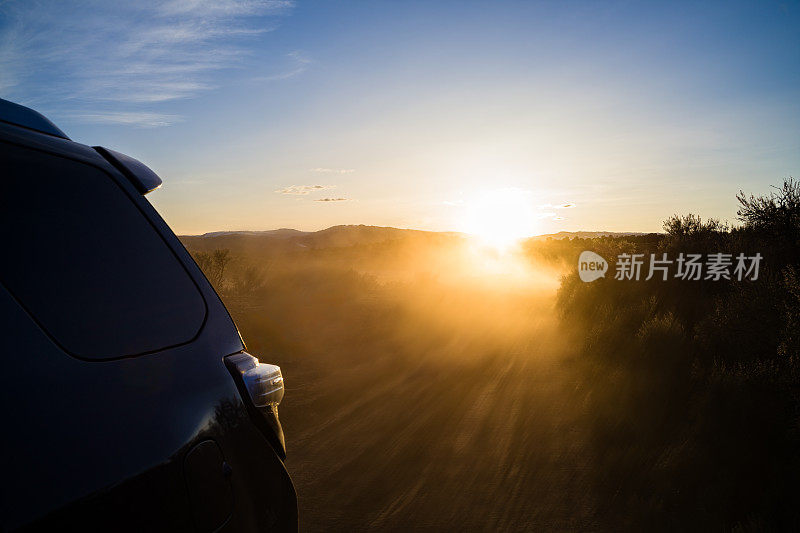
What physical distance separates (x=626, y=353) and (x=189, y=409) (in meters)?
7.83

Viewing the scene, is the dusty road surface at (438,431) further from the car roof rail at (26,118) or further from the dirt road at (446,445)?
the car roof rail at (26,118)

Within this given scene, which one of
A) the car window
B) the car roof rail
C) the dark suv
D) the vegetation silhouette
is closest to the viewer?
the dark suv

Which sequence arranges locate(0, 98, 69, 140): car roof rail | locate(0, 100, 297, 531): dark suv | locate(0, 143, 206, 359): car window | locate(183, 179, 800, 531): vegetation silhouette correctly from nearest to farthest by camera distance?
locate(0, 100, 297, 531): dark suv, locate(0, 143, 206, 359): car window, locate(0, 98, 69, 140): car roof rail, locate(183, 179, 800, 531): vegetation silhouette

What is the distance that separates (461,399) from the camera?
7523 mm

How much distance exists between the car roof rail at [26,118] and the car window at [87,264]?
0.17m

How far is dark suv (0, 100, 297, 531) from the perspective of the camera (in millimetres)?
1055

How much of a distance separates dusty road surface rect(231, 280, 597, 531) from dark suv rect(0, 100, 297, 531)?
3.68m

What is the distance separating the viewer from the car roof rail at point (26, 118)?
4.87ft

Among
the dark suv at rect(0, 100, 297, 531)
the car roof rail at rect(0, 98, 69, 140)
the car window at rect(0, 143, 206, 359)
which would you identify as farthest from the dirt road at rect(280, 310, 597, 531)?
the car roof rail at rect(0, 98, 69, 140)

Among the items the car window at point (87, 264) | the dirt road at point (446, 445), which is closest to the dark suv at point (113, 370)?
the car window at point (87, 264)

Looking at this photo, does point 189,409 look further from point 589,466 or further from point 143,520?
point 589,466

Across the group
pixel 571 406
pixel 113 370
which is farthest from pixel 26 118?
pixel 571 406

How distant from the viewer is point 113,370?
124 cm

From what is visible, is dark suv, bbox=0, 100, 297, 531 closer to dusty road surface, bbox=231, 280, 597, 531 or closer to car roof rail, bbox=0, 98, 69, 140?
car roof rail, bbox=0, 98, 69, 140
